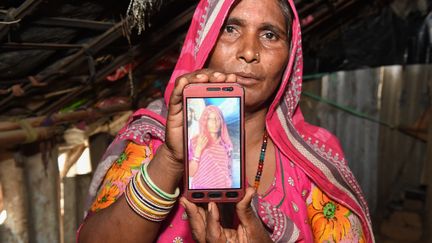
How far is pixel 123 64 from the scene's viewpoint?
2529mm

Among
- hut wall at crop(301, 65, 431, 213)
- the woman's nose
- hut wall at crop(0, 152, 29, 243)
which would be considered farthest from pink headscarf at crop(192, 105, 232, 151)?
hut wall at crop(301, 65, 431, 213)

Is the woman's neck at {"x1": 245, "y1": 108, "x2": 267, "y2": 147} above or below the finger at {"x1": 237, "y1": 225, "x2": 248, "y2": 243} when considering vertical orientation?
above

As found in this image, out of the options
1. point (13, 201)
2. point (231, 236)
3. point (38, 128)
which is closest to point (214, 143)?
point (231, 236)

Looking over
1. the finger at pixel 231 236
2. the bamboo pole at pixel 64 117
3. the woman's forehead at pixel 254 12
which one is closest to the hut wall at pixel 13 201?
the bamboo pole at pixel 64 117

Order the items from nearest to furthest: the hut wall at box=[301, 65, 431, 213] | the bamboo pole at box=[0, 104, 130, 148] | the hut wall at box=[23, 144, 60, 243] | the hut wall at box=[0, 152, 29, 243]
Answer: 1. the bamboo pole at box=[0, 104, 130, 148]
2. the hut wall at box=[0, 152, 29, 243]
3. the hut wall at box=[23, 144, 60, 243]
4. the hut wall at box=[301, 65, 431, 213]

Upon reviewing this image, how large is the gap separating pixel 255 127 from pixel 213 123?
59cm

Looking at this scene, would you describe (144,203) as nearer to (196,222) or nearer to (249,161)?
(196,222)

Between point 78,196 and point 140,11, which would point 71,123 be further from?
point 140,11

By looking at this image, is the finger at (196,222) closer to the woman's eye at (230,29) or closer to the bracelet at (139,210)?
the bracelet at (139,210)

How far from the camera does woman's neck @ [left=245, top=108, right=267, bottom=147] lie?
60.8 inches

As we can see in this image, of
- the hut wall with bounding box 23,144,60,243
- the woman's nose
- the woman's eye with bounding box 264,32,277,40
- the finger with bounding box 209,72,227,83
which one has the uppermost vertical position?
the woman's eye with bounding box 264,32,277,40

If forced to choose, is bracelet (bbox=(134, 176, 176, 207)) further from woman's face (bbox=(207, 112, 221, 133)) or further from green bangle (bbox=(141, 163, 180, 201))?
woman's face (bbox=(207, 112, 221, 133))

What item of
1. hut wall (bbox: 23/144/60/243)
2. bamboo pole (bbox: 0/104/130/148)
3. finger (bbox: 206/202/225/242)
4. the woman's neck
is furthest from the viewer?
hut wall (bbox: 23/144/60/243)

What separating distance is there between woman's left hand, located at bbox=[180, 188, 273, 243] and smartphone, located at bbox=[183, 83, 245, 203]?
22 millimetres
